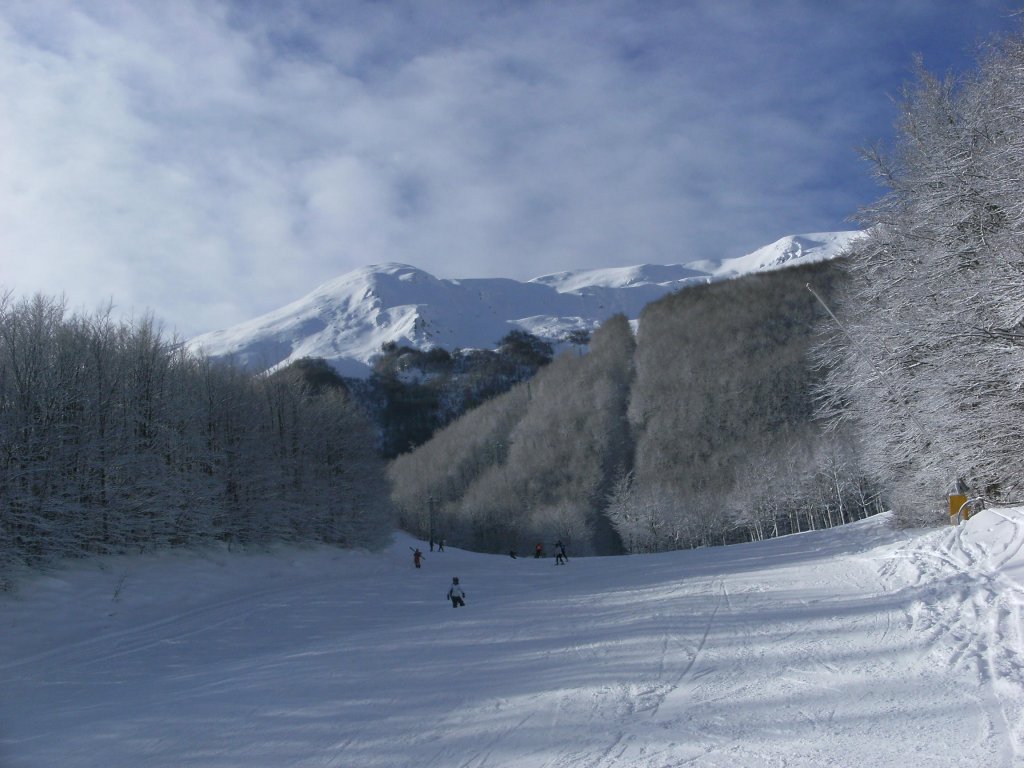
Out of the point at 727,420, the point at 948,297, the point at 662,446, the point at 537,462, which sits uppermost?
the point at 727,420

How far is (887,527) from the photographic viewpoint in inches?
962

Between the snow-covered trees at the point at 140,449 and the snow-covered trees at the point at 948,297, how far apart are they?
76.4 feet

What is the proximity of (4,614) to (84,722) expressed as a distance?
26.4ft

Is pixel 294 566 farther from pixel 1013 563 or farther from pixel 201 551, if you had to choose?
pixel 1013 563

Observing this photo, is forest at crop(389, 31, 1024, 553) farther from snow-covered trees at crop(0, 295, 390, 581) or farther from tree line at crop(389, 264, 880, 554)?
snow-covered trees at crop(0, 295, 390, 581)

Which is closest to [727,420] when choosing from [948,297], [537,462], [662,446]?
[662,446]

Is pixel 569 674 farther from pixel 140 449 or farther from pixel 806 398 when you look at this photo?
pixel 806 398

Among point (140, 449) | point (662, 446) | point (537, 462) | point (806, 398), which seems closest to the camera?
point (140, 449)

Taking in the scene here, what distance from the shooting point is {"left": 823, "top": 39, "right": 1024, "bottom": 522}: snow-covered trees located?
13.8m

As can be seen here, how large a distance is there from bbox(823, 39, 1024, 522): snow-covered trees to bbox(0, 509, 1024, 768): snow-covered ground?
324cm

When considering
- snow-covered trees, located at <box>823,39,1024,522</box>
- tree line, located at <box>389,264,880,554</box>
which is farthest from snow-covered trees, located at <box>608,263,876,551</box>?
snow-covered trees, located at <box>823,39,1024,522</box>

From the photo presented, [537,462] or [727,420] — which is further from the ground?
[727,420]

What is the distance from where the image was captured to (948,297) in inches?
626

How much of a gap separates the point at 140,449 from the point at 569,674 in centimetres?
2126
